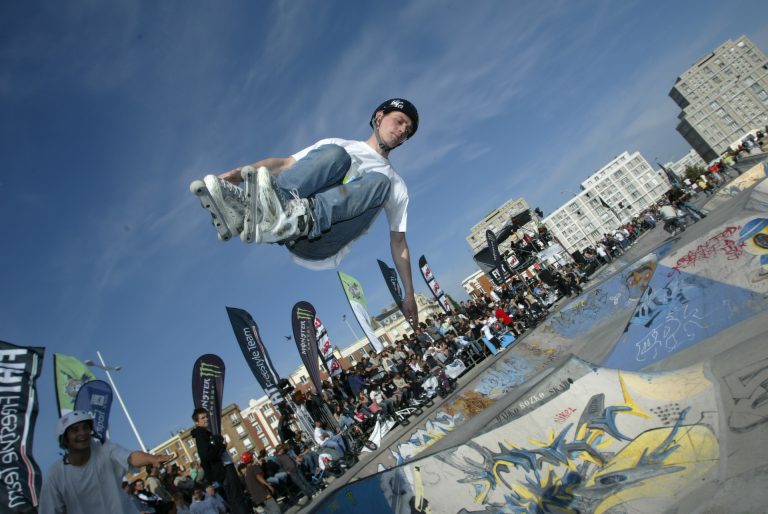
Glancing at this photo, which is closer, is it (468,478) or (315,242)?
(315,242)

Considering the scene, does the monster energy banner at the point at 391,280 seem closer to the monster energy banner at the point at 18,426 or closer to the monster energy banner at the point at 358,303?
the monster energy banner at the point at 358,303

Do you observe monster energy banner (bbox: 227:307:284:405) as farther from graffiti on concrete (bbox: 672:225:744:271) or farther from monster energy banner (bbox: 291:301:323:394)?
graffiti on concrete (bbox: 672:225:744:271)

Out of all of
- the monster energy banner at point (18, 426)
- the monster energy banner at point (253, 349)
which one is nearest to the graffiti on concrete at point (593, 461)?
the monster energy banner at point (18, 426)

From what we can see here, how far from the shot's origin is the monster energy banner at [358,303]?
50.0ft

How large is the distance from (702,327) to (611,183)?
5565 inches

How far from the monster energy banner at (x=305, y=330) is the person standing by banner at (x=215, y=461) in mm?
7278

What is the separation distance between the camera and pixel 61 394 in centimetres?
1128

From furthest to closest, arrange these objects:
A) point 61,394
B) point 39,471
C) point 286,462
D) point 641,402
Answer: point 61,394
point 286,462
point 39,471
point 641,402

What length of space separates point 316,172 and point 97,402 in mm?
12238

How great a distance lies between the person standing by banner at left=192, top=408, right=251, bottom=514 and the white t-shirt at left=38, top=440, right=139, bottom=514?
1.83 meters

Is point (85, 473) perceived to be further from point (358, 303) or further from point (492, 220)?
point (492, 220)

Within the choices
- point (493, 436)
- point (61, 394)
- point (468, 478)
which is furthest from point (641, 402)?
point (61, 394)

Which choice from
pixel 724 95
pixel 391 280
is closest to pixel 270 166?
pixel 391 280

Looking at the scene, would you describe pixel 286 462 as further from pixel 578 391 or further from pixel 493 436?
pixel 578 391
